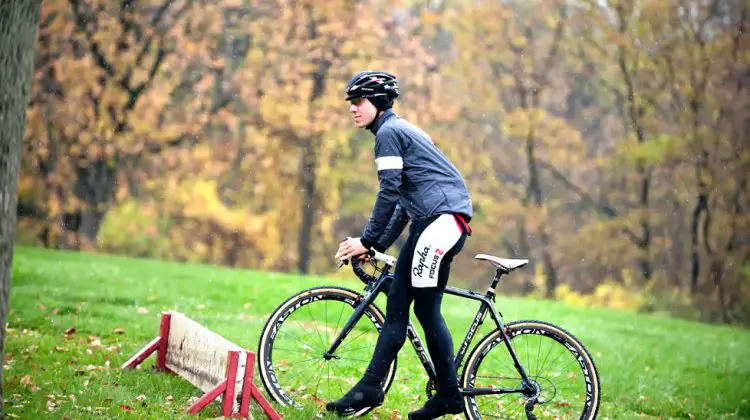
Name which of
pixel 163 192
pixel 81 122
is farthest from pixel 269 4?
pixel 163 192

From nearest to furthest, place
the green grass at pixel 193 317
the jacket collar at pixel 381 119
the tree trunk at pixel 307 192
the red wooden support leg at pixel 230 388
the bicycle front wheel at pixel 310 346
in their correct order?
the red wooden support leg at pixel 230 388
the jacket collar at pixel 381 119
the bicycle front wheel at pixel 310 346
the green grass at pixel 193 317
the tree trunk at pixel 307 192

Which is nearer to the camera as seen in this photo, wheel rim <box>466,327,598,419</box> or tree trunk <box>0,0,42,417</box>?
tree trunk <box>0,0,42,417</box>

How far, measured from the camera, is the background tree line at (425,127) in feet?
73.2

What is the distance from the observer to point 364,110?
544 cm

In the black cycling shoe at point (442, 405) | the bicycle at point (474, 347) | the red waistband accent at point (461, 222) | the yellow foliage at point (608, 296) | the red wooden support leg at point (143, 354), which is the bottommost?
the yellow foliage at point (608, 296)

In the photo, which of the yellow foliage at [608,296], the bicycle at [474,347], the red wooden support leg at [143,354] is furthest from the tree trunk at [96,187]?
the bicycle at [474,347]

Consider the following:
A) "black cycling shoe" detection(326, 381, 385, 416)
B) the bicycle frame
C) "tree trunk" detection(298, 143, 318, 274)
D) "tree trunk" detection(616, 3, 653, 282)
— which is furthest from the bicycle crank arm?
"tree trunk" detection(616, 3, 653, 282)

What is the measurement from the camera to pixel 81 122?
2225 centimetres

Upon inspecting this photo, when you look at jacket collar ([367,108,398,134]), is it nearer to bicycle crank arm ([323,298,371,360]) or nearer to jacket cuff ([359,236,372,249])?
jacket cuff ([359,236,372,249])

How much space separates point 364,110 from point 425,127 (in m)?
Answer: 19.7

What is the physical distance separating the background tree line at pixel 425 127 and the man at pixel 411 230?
658 inches

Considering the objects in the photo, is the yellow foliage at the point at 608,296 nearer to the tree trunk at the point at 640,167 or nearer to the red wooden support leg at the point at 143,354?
the tree trunk at the point at 640,167

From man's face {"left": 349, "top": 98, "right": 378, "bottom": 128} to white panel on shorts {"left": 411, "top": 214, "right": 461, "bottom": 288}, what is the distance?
2.46 feet

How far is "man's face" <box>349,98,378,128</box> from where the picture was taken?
5426mm
